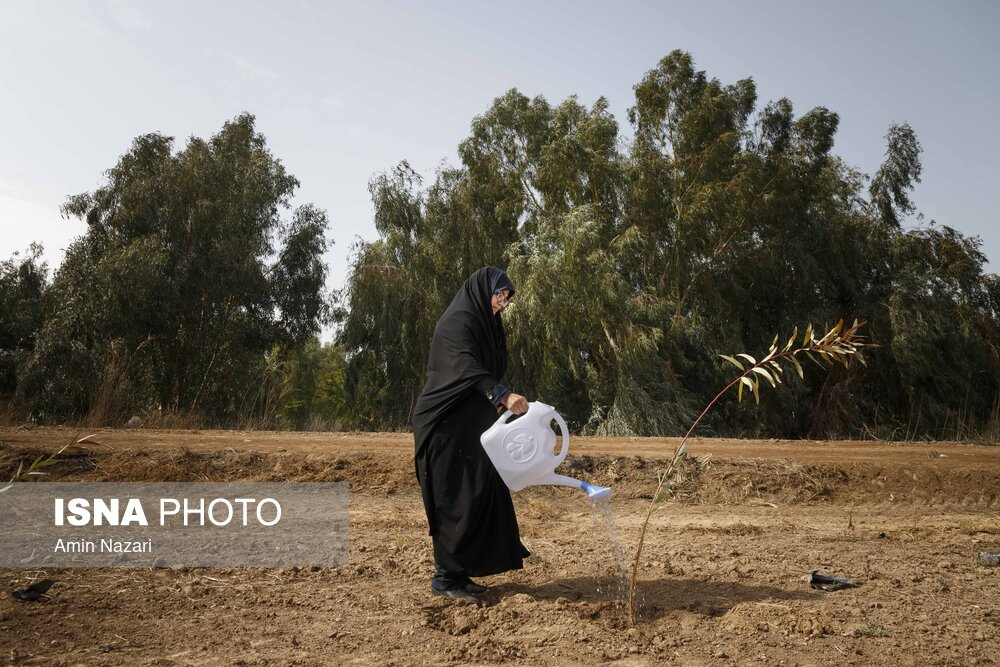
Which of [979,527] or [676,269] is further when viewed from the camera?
[676,269]

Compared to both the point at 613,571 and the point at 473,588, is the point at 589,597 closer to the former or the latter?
the point at 613,571

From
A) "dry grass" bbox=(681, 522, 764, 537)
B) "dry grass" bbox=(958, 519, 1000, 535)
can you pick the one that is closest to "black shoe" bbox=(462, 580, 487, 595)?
"dry grass" bbox=(681, 522, 764, 537)

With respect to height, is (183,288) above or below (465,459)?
above

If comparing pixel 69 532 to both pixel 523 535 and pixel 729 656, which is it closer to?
pixel 523 535

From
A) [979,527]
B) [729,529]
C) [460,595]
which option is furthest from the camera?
[979,527]

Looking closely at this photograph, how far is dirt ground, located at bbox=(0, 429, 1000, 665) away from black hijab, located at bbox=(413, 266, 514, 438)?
3.52 ft

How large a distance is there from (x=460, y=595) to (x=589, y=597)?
0.74m

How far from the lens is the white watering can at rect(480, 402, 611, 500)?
3.69 m

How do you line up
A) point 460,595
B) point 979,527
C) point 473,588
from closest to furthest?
point 460,595
point 473,588
point 979,527

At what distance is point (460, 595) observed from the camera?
4.12 m

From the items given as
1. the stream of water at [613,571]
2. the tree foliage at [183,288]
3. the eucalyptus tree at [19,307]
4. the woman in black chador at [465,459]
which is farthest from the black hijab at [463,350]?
the eucalyptus tree at [19,307]

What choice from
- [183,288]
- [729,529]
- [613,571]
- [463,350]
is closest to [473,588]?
[613,571]

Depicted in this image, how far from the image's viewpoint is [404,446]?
386 inches

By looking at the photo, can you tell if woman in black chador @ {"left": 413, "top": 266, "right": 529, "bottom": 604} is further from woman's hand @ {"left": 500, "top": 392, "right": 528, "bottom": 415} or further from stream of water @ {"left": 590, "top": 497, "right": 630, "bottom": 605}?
stream of water @ {"left": 590, "top": 497, "right": 630, "bottom": 605}
